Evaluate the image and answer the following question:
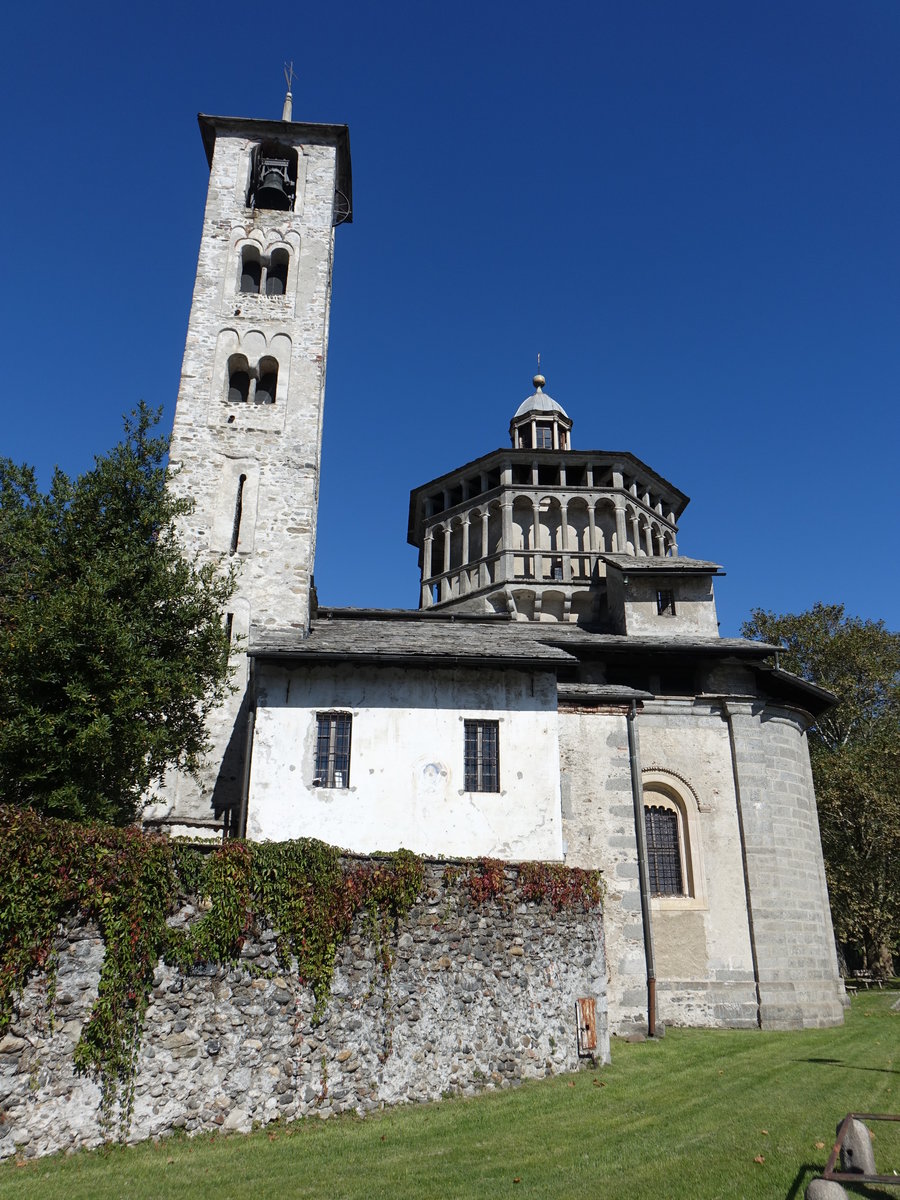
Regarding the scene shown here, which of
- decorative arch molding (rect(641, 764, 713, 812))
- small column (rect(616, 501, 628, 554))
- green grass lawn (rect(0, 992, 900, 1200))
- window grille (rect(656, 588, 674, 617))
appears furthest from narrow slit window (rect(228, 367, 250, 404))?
small column (rect(616, 501, 628, 554))

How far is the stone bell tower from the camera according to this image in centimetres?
2231

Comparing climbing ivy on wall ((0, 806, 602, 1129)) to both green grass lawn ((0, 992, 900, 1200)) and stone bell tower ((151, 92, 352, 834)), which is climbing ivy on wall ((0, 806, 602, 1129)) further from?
stone bell tower ((151, 92, 352, 834))

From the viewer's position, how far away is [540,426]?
54.4 meters

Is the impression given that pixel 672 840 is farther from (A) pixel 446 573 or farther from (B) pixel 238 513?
(A) pixel 446 573

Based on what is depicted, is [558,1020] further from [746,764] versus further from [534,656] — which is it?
[746,764]

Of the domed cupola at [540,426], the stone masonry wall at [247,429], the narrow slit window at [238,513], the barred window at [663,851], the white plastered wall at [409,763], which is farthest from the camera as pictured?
the domed cupola at [540,426]

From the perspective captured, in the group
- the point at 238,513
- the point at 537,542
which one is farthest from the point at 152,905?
the point at 537,542

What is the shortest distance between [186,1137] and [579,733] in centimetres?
1300

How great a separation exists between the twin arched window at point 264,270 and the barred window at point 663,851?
19303 millimetres

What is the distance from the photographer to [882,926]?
3394 cm

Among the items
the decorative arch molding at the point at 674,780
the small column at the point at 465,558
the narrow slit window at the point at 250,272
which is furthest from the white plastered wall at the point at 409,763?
the small column at the point at 465,558

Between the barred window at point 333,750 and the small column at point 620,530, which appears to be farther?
the small column at point 620,530

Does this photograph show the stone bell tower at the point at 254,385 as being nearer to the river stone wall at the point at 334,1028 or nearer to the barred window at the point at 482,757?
the barred window at the point at 482,757

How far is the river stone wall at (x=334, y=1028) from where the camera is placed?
9.20m
